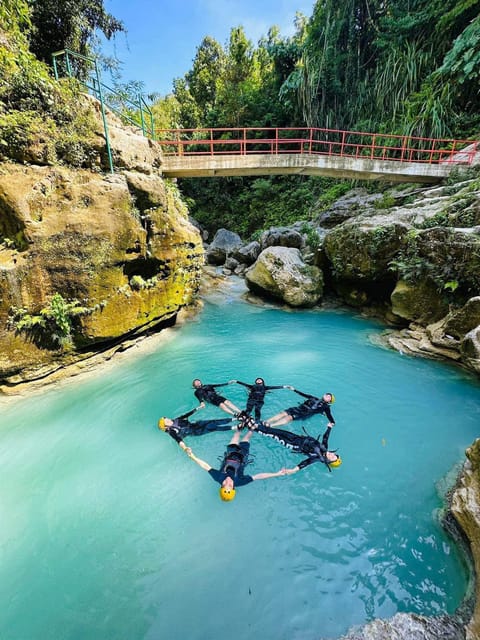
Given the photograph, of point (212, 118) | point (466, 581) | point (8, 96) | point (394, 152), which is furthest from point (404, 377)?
point (212, 118)

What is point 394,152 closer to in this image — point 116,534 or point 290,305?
point 290,305

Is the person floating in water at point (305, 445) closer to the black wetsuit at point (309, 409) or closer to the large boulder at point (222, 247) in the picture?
the black wetsuit at point (309, 409)

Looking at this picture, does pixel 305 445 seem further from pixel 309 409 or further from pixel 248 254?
pixel 248 254

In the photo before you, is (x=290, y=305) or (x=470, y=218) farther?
(x=290, y=305)

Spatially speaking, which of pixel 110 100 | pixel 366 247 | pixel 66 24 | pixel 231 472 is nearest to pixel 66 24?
pixel 66 24

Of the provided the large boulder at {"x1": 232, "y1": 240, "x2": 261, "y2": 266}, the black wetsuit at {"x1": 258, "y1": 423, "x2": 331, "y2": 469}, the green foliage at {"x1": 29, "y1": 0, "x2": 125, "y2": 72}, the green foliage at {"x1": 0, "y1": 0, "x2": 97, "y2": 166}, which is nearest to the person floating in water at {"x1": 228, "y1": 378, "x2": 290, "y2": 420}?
the black wetsuit at {"x1": 258, "y1": 423, "x2": 331, "y2": 469}

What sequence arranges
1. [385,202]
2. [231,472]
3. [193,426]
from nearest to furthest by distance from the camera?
[231,472], [193,426], [385,202]
